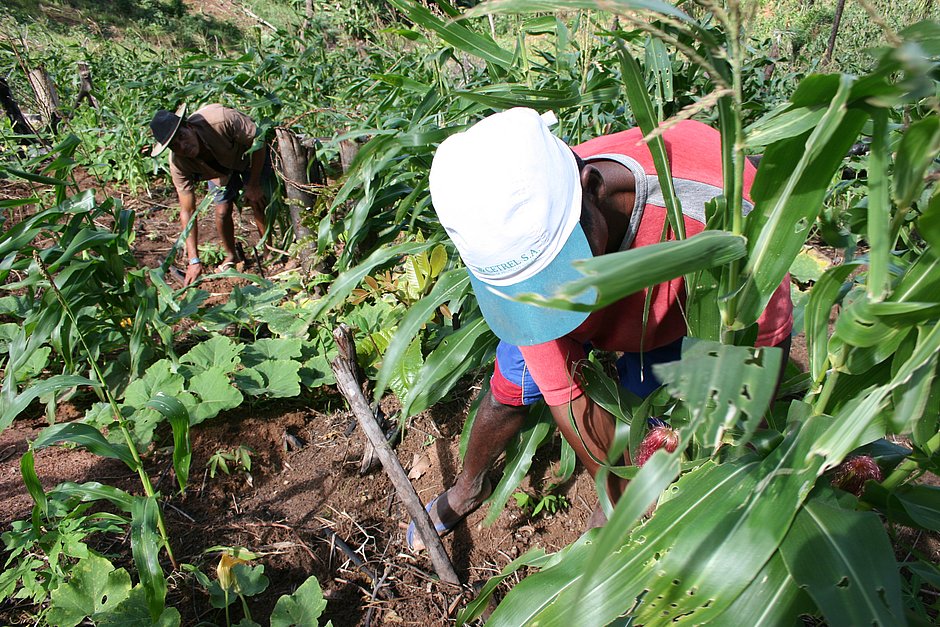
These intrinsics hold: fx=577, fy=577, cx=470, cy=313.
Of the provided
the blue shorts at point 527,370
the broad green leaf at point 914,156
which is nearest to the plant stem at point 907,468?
the broad green leaf at point 914,156

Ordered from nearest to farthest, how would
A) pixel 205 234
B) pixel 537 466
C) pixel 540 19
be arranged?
pixel 540 19
pixel 537 466
pixel 205 234

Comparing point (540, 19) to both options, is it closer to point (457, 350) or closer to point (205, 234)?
point (457, 350)

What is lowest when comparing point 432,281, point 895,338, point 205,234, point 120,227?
point 205,234

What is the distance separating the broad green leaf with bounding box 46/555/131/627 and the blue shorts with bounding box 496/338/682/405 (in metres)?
1.08

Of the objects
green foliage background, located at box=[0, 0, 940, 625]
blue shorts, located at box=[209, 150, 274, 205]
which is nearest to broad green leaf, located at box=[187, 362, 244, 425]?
green foliage background, located at box=[0, 0, 940, 625]

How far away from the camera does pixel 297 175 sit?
2.82 metres

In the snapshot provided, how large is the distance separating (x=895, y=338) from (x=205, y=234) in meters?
4.69

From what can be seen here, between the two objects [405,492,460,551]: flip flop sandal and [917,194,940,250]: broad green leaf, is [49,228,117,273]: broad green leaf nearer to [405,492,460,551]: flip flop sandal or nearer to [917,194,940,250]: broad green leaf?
[405,492,460,551]: flip flop sandal

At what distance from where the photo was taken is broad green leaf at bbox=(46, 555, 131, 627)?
133 centimetres

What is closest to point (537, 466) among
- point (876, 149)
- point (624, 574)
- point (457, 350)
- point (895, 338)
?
point (457, 350)

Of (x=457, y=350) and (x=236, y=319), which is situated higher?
(x=457, y=350)

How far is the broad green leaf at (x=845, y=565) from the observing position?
635 mm

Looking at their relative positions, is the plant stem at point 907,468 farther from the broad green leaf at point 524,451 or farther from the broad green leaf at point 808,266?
the broad green leaf at point 808,266

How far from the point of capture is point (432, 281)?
2162 mm
